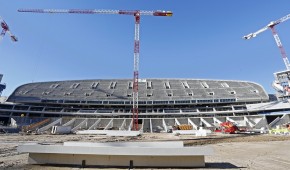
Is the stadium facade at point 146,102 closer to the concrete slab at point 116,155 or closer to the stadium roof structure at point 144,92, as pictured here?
the stadium roof structure at point 144,92

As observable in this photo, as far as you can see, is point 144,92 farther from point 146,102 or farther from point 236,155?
point 236,155

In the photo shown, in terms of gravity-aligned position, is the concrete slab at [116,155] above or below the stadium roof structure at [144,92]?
below

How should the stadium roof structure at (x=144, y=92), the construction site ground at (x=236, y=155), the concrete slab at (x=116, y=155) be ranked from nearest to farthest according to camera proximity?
the concrete slab at (x=116, y=155) → the construction site ground at (x=236, y=155) → the stadium roof structure at (x=144, y=92)

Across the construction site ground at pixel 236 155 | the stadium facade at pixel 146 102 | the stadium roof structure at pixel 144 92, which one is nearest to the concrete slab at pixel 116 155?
the construction site ground at pixel 236 155

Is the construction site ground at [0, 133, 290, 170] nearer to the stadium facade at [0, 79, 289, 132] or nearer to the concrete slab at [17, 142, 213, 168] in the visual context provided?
the concrete slab at [17, 142, 213, 168]

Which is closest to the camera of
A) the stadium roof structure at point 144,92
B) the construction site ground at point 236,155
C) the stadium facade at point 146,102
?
the construction site ground at point 236,155

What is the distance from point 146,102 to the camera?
312ft

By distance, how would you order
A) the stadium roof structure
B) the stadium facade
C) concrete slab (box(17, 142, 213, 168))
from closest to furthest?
concrete slab (box(17, 142, 213, 168)) → the stadium facade → the stadium roof structure

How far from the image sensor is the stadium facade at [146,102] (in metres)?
81.6

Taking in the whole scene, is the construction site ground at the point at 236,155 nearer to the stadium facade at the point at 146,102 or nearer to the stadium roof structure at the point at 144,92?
the stadium facade at the point at 146,102

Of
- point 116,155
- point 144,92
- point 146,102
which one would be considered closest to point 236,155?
point 116,155

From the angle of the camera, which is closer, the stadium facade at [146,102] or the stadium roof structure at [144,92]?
the stadium facade at [146,102]

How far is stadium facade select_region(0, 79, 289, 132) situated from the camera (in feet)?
268

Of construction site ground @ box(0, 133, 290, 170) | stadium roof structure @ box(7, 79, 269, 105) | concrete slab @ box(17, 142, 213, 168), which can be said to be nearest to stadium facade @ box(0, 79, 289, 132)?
stadium roof structure @ box(7, 79, 269, 105)
